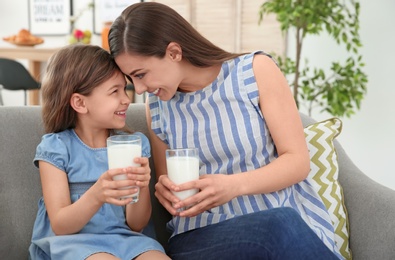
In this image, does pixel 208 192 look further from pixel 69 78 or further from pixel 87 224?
pixel 69 78

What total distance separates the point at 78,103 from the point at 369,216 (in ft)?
2.95

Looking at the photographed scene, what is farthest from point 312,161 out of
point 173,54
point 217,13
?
point 217,13

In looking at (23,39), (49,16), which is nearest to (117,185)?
(23,39)

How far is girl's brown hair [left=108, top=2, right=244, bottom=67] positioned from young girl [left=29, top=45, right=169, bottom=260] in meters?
0.10

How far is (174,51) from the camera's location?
1.49 metres

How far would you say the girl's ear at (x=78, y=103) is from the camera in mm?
1509

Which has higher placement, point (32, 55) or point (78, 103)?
point (78, 103)

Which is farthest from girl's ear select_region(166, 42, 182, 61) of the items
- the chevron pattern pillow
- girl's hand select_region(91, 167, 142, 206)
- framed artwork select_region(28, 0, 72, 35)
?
framed artwork select_region(28, 0, 72, 35)

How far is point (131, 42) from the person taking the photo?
143cm

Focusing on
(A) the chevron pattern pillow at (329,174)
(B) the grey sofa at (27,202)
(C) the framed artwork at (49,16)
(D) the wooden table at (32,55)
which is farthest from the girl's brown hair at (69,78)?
(C) the framed artwork at (49,16)

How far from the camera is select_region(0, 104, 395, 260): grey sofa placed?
153 cm

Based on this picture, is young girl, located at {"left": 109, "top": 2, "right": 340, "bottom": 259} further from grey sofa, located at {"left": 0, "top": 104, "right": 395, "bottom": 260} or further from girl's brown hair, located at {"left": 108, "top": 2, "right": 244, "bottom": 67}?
grey sofa, located at {"left": 0, "top": 104, "right": 395, "bottom": 260}

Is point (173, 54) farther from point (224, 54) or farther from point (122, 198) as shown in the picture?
point (122, 198)

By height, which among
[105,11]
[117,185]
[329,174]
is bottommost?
[329,174]
